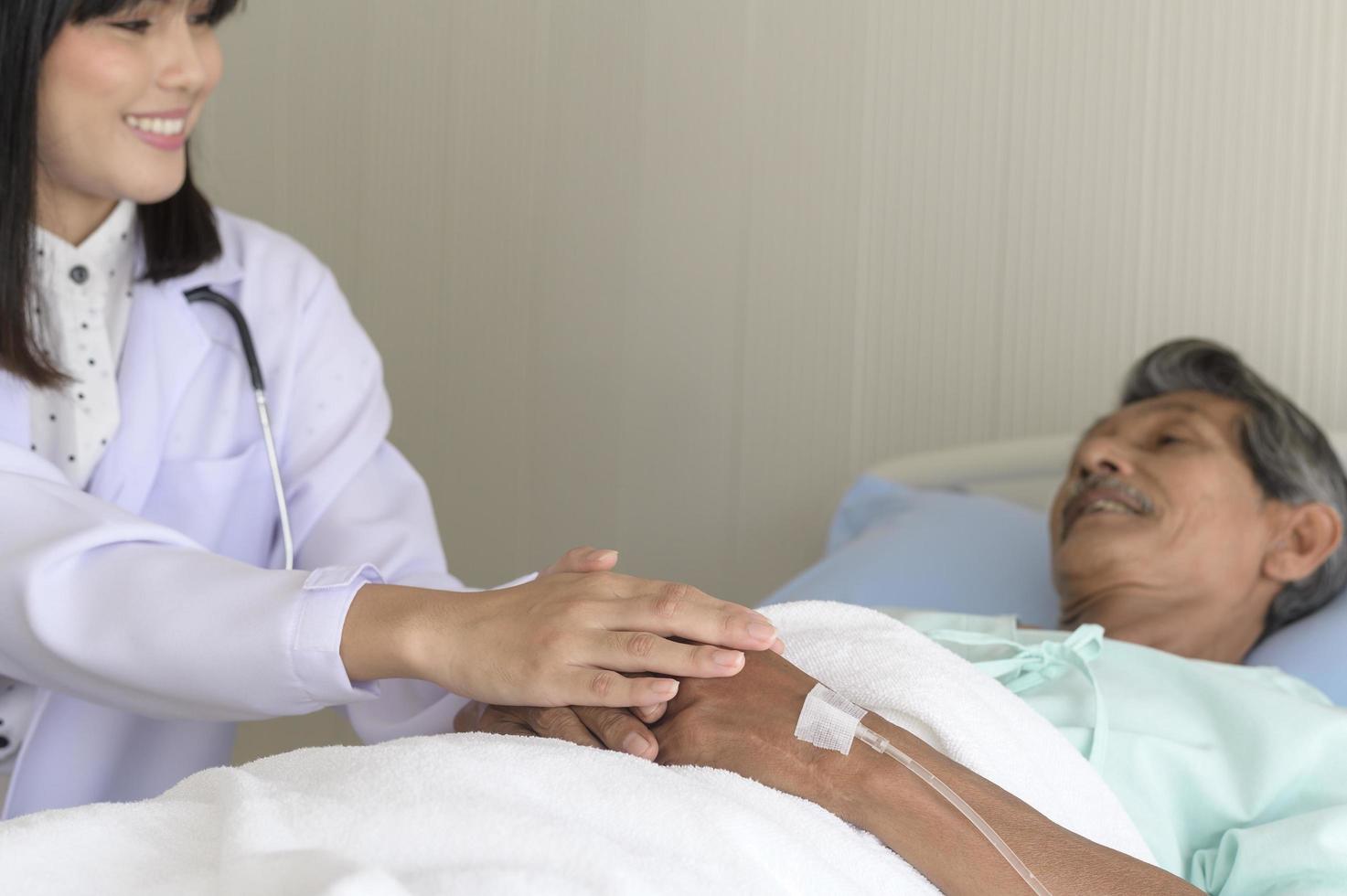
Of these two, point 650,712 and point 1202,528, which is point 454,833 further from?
point 1202,528

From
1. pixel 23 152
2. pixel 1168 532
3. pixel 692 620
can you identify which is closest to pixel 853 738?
pixel 692 620

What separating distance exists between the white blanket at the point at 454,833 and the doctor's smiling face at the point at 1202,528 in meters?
0.92

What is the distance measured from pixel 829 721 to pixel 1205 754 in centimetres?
51

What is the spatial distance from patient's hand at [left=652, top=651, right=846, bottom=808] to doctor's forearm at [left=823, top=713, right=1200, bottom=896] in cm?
2

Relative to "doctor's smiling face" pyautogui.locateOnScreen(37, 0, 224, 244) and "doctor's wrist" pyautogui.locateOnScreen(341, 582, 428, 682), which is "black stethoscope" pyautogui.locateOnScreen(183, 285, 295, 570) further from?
"doctor's wrist" pyautogui.locateOnScreen(341, 582, 428, 682)

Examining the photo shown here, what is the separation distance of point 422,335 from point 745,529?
849 millimetres

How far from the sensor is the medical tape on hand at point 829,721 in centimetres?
102

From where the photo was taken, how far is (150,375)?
1542 mm

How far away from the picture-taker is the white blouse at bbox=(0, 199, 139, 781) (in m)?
1.48

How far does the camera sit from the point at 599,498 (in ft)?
8.95

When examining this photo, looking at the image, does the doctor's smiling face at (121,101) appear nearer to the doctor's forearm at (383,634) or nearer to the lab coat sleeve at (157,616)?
the lab coat sleeve at (157,616)

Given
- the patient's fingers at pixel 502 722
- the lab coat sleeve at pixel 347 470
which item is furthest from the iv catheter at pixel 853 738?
the lab coat sleeve at pixel 347 470

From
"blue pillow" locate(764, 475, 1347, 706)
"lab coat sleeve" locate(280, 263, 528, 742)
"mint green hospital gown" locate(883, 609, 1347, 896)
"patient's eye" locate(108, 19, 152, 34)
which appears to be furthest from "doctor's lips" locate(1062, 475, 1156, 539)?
"patient's eye" locate(108, 19, 152, 34)

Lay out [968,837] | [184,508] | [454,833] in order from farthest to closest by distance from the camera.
Answer: [184,508], [968,837], [454,833]
